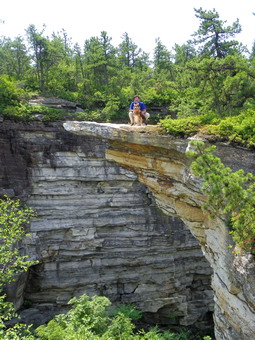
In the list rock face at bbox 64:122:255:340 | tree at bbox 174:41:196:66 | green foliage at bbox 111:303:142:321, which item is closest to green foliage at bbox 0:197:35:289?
rock face at bbox 64:122:255:340

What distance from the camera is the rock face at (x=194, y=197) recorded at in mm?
6211

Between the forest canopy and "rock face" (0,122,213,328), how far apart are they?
2.42 meters

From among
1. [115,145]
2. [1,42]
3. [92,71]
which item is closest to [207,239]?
[115,145]

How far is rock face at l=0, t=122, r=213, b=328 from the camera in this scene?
1488 cm

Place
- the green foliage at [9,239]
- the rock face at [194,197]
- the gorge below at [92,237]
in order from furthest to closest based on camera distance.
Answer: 1. the gorge below at [92,237]
2. the green foliage at [9,239]
3. the rock face at [194,197]

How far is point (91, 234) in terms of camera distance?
49.9ft

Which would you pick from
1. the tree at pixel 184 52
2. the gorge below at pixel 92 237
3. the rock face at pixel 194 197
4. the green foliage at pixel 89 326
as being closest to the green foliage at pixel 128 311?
the gorge below at pixel 92 237

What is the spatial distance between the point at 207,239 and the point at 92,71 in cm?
1930

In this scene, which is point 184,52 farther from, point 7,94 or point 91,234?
point 91,234

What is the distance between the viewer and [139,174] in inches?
348

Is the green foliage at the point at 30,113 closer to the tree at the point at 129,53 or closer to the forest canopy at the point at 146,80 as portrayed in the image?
the forest canopy at the point at 146,80

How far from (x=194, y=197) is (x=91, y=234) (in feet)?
29.7

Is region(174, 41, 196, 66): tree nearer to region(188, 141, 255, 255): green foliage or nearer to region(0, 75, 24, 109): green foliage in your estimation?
region(0, 75, 24, 109): green foliage

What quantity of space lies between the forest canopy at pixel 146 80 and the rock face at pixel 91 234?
242 cm
